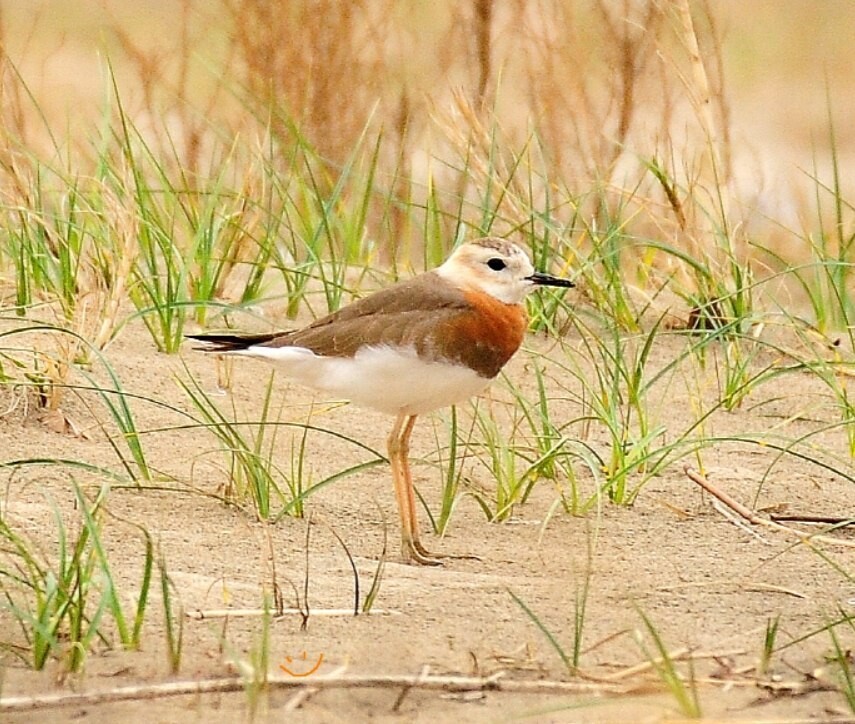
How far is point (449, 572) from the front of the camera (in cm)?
286

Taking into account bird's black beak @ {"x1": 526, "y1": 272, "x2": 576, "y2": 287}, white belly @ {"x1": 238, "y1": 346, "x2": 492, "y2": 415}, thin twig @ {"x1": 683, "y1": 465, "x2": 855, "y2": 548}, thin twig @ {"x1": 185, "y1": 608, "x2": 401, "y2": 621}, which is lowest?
thin twig @ {"x1": 185, "y1": 608, "x2": 401, "y2": 621}

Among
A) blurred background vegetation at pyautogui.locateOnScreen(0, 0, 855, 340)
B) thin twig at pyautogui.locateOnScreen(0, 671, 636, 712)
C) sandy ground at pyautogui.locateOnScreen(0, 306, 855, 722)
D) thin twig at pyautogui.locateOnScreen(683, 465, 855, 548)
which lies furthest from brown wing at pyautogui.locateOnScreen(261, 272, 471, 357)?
thin twig at pyautogui.locateOnScreen(0, 671, 636, 712)

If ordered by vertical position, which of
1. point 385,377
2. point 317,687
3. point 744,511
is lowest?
point 317,687

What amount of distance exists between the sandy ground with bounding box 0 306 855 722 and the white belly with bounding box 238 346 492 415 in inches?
9.1

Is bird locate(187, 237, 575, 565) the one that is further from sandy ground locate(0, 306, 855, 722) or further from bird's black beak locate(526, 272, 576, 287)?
sandy ground locate(0, 306, 855, 722)

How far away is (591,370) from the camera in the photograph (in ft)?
13.2

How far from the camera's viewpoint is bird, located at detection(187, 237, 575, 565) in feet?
9.83

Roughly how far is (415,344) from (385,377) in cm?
8

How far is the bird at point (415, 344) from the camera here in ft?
9.83

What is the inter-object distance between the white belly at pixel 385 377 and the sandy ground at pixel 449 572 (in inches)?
9.1

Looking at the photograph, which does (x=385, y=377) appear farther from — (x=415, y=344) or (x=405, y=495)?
(x=405, y=495)

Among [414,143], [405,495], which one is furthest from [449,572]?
[414,143]

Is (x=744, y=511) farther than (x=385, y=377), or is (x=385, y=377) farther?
(x=744, y=511)

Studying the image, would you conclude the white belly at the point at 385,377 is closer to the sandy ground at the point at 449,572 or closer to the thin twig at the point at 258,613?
the sandy ground at the point at 449,572
